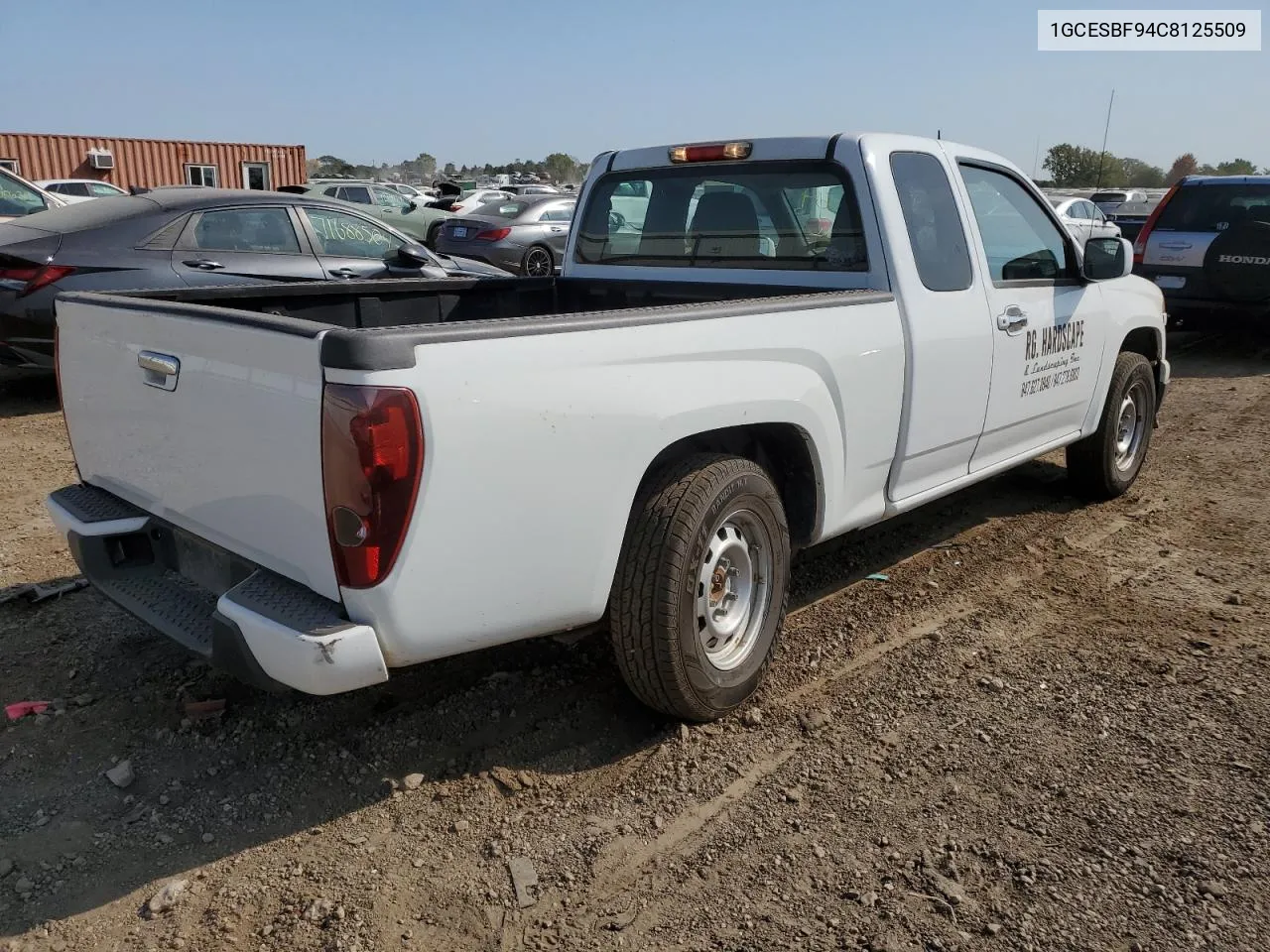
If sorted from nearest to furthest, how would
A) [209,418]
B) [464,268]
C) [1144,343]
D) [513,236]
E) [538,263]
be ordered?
[209,418] < [1144,343] < [464,268] < [513,236] < [538,263]

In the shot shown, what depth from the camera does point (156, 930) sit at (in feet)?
8.02

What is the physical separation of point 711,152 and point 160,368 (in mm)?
2525

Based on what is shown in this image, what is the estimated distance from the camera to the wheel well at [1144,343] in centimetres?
579

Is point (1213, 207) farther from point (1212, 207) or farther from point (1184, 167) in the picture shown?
point (1184, 167)

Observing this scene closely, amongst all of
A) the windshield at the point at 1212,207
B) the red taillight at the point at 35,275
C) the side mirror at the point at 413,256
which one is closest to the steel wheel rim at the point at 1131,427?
the side mirror at the point at 413,256

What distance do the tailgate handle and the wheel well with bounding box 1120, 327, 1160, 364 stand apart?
4895 mm

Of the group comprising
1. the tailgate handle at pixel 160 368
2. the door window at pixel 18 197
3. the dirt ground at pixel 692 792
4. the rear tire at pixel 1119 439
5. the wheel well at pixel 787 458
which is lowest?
the dirt ground at pixel 692 792

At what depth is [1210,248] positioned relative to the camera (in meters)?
9.69

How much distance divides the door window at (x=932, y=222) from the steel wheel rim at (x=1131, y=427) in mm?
2103

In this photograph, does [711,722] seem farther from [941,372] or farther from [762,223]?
[762,223]

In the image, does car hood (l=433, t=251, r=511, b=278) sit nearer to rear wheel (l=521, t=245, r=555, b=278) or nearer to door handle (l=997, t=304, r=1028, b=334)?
door handle (l=997, t=304, r=1028, b=334)

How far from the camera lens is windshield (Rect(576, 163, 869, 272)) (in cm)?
404

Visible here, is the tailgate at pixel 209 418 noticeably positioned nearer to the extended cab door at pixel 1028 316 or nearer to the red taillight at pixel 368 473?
the red taillight at pixel 368 473

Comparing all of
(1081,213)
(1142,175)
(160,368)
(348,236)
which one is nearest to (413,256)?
(348,236)
